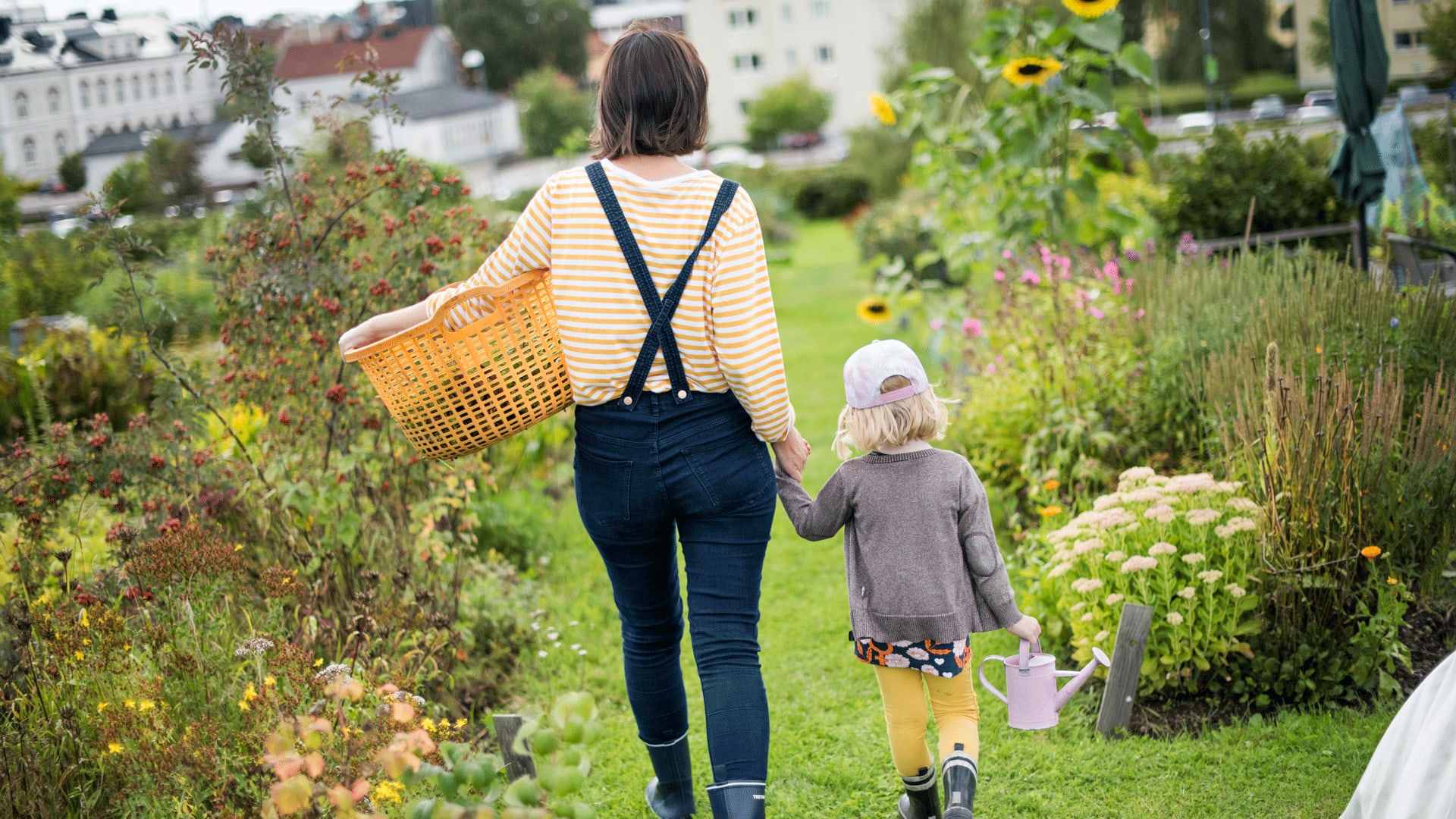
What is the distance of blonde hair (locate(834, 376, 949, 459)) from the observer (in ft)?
7.58

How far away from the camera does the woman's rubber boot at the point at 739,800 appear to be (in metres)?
2.16

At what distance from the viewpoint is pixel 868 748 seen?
3.07 m

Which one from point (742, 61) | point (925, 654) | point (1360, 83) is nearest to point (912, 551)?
point (925, 654)

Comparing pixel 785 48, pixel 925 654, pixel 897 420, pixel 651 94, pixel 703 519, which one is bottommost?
pixel 925 654

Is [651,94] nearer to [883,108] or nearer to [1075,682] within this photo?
[1075,682]

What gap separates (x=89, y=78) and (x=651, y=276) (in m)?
6.44

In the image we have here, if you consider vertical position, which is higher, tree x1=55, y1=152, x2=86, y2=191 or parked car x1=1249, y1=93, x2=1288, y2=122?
parked car x1=1249, y1=93, x2=1288, y2=122

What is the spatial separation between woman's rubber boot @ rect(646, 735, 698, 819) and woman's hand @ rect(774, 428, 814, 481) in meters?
0.73

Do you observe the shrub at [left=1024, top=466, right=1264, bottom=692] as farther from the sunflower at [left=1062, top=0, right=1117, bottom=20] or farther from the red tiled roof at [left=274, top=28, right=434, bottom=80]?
the sunflower at [left=1062, top=0, right=1117, bottom=20]

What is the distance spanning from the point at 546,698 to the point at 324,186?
204 cm

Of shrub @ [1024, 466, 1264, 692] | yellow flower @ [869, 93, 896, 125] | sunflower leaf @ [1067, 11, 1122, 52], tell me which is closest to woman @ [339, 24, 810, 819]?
shrub @ [1024, 466, 1264, 692]

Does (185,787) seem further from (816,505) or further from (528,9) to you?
(528,9)

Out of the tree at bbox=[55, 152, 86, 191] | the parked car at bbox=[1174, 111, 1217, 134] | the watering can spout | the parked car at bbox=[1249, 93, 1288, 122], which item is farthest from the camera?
the parked car at bbox=[1174, 111, 1217, 134]

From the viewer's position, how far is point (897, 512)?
7.63 feet
